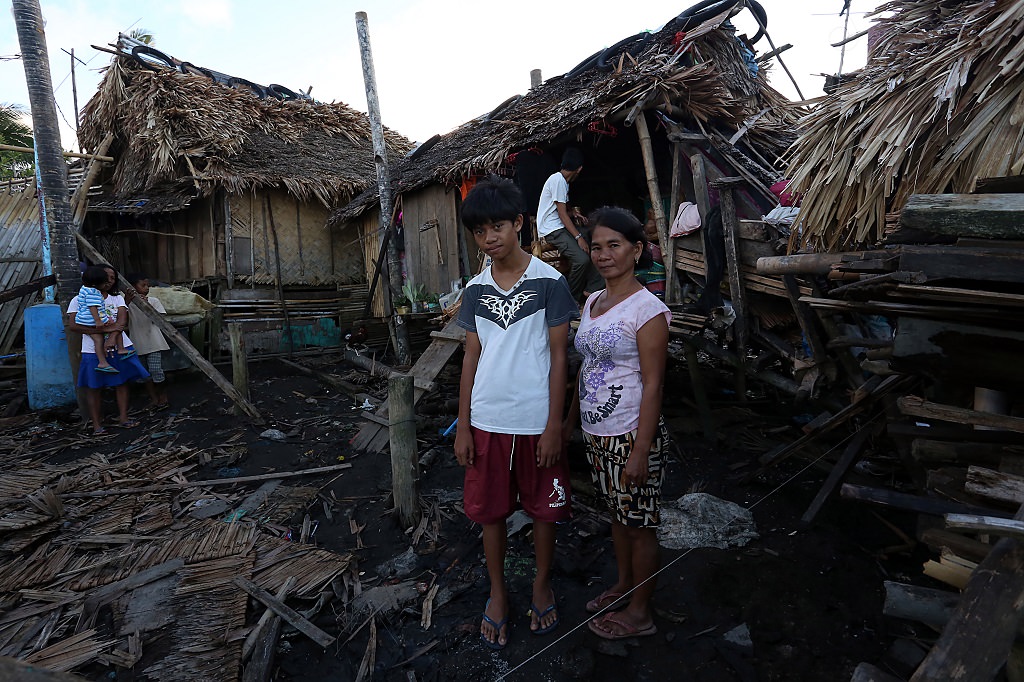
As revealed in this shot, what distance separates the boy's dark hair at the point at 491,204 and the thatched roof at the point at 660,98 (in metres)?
3.92

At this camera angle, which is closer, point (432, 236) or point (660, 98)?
point (660, 98)

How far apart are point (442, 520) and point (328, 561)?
2.69 feet

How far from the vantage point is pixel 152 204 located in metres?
10.7

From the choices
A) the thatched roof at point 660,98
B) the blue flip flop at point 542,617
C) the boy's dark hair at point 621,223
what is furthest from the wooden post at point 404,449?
the thatched roof at point 660,98

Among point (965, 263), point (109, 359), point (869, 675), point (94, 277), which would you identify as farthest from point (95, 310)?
point (965, 263)

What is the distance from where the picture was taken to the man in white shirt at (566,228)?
502cm

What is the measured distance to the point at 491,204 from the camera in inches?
89.1

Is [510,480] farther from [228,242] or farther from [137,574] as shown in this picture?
[228,242]

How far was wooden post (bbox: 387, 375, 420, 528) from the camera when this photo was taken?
3.50 meters

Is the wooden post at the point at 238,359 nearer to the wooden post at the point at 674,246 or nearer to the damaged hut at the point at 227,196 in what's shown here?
the damaged hut at the point at 227,196

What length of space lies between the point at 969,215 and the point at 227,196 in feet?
40.4

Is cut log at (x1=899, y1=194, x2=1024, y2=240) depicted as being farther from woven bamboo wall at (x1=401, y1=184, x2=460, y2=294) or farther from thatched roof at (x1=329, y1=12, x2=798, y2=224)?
woven bamboo wall at (x1=401, y1=184, x2=460, y2=294)

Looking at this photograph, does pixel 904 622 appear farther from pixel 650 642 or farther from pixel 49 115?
pixel 49 115

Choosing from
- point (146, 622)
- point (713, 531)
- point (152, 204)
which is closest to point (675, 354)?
point (713, 531)
